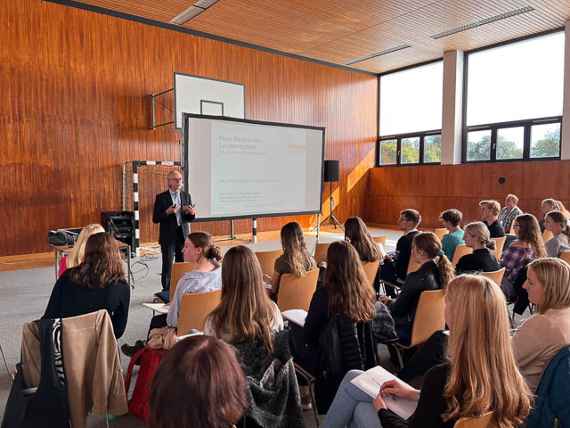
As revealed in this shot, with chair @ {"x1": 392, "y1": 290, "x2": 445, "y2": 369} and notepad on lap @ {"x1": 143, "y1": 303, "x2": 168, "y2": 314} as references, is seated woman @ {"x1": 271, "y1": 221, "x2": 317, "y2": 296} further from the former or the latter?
chair @ {"x1": 392, "y1": 290, "x2": 445, "y2": 369}

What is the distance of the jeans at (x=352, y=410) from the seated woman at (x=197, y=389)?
1.02 metres

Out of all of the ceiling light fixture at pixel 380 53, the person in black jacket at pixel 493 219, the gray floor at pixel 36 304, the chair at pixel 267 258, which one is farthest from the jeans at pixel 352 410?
the ceiling light fixture at pixel 380 53

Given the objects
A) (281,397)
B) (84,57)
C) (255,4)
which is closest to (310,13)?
(255,4)

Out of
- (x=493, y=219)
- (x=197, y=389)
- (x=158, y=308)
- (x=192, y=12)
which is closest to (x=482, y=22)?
(x=493, y=219)

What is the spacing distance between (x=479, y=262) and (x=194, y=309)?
2334 millimetres

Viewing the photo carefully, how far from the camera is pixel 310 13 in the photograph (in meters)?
8.67

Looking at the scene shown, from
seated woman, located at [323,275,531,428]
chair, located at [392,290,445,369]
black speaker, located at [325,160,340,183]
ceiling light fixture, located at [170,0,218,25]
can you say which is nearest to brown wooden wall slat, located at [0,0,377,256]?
ceiling light fixture, located at [170,0,218,25]

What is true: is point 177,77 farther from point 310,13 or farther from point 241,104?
point 310,13

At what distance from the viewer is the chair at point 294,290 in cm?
328

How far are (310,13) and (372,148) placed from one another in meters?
5.65

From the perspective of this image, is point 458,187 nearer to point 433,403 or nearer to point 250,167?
point 250,167

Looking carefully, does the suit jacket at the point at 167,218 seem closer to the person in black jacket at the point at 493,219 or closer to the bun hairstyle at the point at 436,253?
the bun hairstyle at the point at 436,253

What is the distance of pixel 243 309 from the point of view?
1992 millimetres

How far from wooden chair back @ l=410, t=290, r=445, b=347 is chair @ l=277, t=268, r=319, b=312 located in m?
0.90
